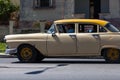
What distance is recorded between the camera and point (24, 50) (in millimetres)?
18469

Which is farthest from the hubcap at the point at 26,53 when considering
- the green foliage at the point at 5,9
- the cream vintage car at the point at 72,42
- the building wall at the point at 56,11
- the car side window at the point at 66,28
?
the green foliage at the point at 5,9

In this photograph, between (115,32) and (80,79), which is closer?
(80,79)

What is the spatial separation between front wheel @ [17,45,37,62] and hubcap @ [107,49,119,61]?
2.75 meters

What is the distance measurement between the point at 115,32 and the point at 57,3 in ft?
54.7

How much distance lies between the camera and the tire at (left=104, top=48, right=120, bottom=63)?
57.6ft

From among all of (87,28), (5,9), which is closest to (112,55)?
(87,28)

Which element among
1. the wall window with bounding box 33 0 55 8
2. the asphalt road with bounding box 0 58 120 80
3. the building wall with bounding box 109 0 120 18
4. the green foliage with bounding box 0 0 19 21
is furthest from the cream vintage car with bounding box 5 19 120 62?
the green foliage with bounding box 0 0 19 21

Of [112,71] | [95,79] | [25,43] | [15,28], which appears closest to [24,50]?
[25,43]

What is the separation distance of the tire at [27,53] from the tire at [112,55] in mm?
2649

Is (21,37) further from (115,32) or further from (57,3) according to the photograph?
(57,3)

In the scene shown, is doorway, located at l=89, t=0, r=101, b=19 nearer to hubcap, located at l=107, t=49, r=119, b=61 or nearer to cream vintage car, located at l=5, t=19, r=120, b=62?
cream vintage car, located at l=5, t=19, r=120, b=62

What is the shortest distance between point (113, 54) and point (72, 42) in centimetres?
153

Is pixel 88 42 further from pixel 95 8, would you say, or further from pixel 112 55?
pixel 95 8

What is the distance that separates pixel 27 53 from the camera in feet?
60.5
